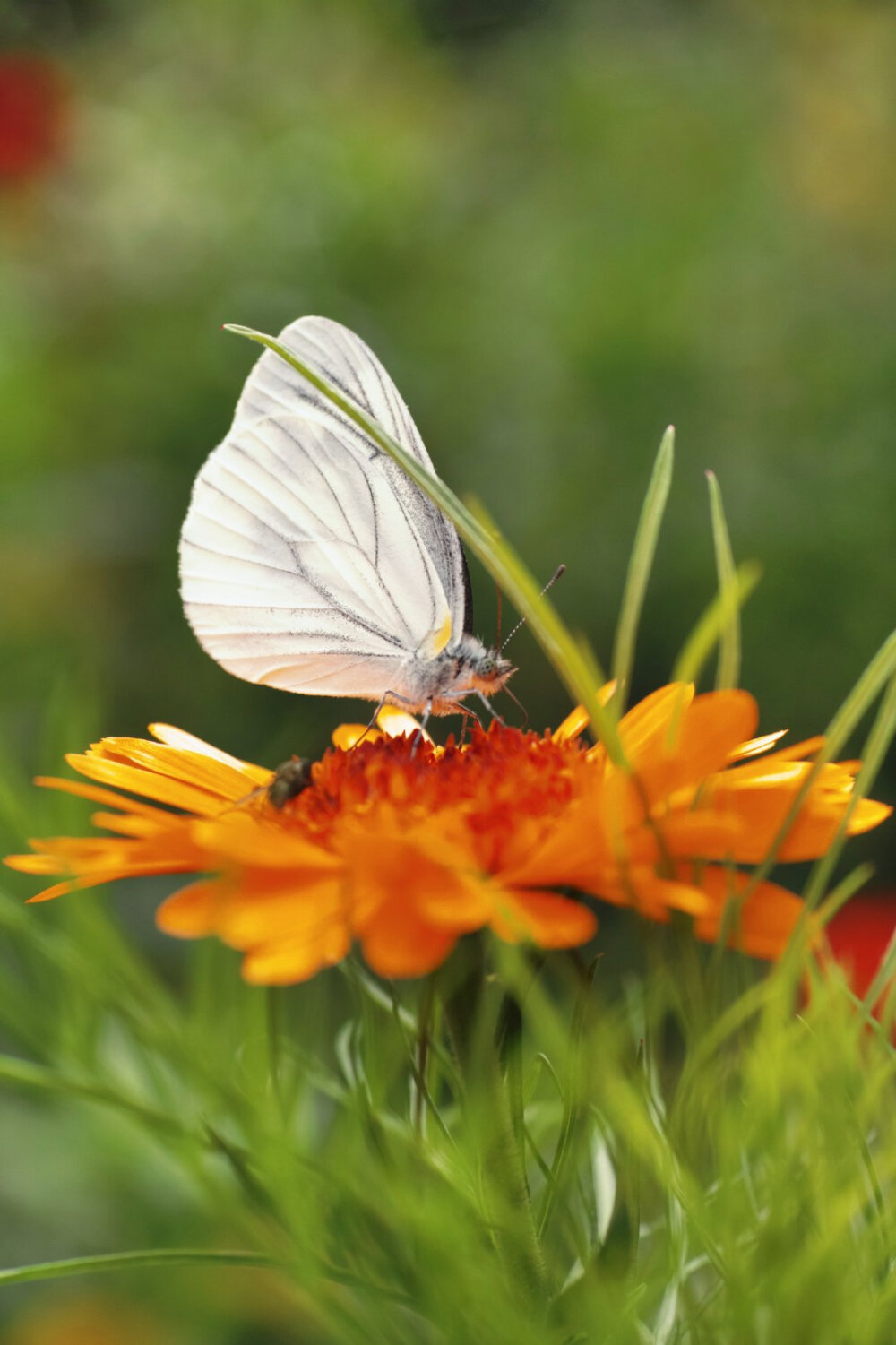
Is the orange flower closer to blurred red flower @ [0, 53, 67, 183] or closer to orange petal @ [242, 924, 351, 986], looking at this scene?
orange petal @ [242, 924, 351, 986]

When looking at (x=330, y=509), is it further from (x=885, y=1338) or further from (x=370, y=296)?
(x=370, y=296)

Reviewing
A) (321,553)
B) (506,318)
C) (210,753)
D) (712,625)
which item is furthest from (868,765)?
(506,318)

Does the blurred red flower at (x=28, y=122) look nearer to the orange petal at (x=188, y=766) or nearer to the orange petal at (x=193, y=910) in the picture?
the orange petal at (x=188, y=766)

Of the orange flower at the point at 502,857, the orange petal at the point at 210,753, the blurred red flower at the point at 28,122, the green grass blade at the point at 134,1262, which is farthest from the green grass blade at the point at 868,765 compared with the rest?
the blurred red flower at the point at 28,122

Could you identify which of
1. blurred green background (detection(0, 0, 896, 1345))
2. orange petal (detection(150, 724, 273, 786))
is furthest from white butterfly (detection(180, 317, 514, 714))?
blurred green background (detection(0, 0, 896, 1345))

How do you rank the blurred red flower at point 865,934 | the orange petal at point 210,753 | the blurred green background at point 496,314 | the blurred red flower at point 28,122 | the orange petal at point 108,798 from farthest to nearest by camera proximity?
1. the blurred red flower at point 28,122
2. the blurred green background at point 496,314
3. the blurred red flower at point 865,934
4. the orange petal at point 210,753
5. the orange petal at point 108,798

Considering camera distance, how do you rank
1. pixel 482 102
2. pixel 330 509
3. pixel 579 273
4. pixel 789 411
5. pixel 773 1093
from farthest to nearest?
1. pixel 482 102
2. pixel 579 273
3. pixel 789 411
4. pixel 330 509
5. pixel 773 1093

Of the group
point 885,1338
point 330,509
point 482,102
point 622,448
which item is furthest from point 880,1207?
point 482,102
